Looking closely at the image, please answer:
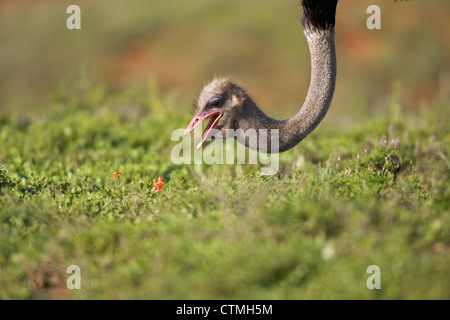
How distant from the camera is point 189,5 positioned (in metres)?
24.0

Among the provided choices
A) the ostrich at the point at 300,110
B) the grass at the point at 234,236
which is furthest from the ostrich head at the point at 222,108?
the grass at the point at 234,236

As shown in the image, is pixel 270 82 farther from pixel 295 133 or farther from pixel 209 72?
pixel 295 133

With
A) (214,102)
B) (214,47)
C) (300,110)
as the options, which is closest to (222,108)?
(214,102)

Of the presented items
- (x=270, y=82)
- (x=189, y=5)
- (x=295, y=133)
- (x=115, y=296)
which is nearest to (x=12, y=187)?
(x=115, y=296)

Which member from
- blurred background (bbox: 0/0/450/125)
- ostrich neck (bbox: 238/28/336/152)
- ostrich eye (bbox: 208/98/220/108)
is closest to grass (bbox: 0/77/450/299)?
ostrich neck (bbox: 238/28/336/152)

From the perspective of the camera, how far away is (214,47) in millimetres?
21031

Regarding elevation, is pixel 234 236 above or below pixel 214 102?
below

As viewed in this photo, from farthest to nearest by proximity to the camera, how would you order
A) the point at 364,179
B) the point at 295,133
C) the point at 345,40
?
the point at 345,40, the point at 295,133, the point at 364,179

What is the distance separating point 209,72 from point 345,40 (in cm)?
609

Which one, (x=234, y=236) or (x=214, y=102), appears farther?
(x=214, y=102)

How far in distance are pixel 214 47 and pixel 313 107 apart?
16.5 m

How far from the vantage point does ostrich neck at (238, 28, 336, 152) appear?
192 inches

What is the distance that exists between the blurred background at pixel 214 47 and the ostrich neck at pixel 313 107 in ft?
42.3

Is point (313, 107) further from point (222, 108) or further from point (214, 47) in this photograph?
point (214, 47)
